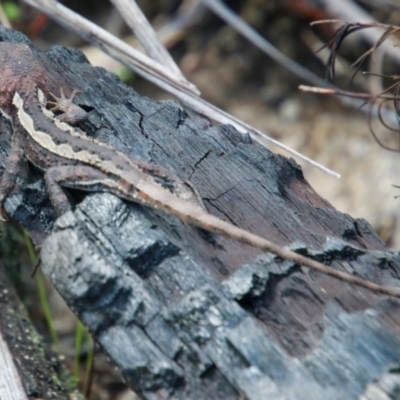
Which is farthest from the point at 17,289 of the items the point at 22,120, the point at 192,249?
the point at 192,249

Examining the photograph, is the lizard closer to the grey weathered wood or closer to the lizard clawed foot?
the lizard clawed foot

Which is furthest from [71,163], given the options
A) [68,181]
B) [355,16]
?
[355,16]

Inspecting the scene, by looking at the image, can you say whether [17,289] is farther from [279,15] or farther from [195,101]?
[279,15]

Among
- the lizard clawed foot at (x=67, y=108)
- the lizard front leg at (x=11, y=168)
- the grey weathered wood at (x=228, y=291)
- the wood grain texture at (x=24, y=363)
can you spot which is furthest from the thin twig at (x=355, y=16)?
the wood grain texture at (x=24, y=363)

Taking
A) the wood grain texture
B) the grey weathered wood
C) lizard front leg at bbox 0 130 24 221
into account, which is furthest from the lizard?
Answer: the wood grain texture

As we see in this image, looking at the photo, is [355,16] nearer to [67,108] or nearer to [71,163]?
[67,108]

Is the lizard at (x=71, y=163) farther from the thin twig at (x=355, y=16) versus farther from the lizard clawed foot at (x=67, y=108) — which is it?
the thin twig at (x=355, y=16)
